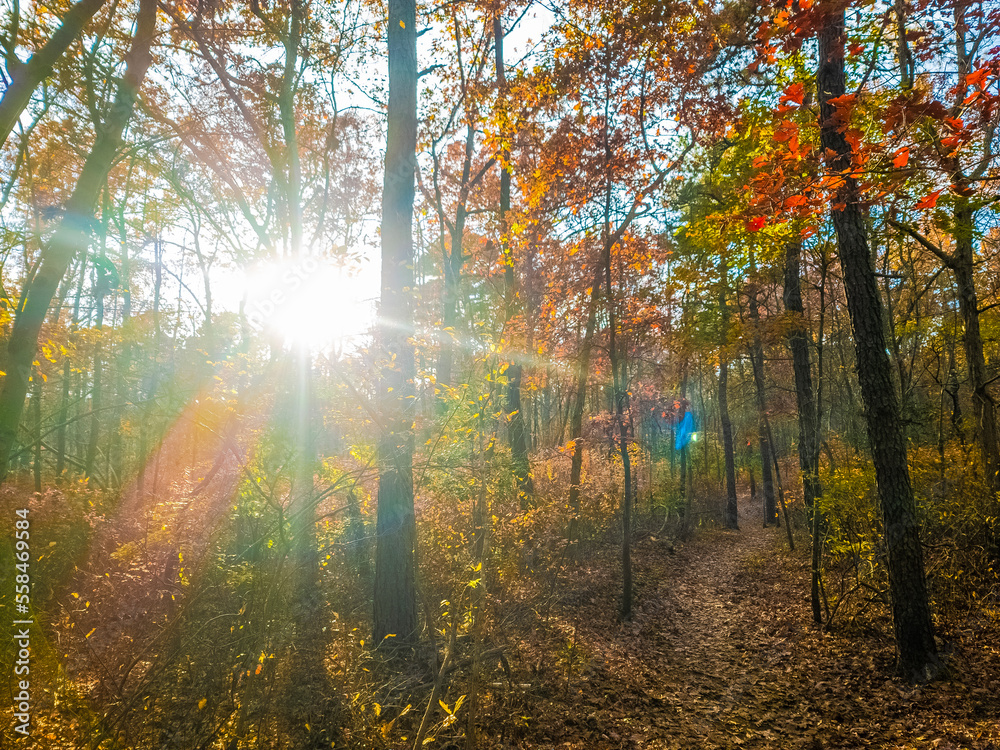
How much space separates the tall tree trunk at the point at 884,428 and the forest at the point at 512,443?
3 centimetres

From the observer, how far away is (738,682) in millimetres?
5227

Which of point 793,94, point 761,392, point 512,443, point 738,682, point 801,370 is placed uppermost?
point 793,94

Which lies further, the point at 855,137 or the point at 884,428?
the point at 884,428

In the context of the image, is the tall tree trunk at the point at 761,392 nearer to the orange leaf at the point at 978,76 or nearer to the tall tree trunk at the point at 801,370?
the tall tree trunk at the point at 801,370

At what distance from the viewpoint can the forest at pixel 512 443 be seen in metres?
3.69

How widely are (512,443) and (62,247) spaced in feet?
27.6

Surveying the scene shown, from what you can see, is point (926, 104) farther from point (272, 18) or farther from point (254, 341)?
A: point (272, 18)

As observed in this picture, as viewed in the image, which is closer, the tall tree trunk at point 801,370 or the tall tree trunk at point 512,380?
the tall tree trunk at point 801,370

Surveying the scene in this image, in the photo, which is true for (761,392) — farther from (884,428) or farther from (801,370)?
(884,428)

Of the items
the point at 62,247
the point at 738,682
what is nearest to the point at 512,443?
the point at 738,682

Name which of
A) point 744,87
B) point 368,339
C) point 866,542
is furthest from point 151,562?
point 744,87

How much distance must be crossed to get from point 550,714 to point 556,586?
3.00 meters

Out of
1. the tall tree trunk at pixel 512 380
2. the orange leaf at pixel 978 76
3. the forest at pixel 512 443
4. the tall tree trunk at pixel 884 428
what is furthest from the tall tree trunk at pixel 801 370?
the orange leaf at pixel 978 76

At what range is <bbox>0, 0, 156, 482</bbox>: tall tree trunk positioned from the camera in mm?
4008
